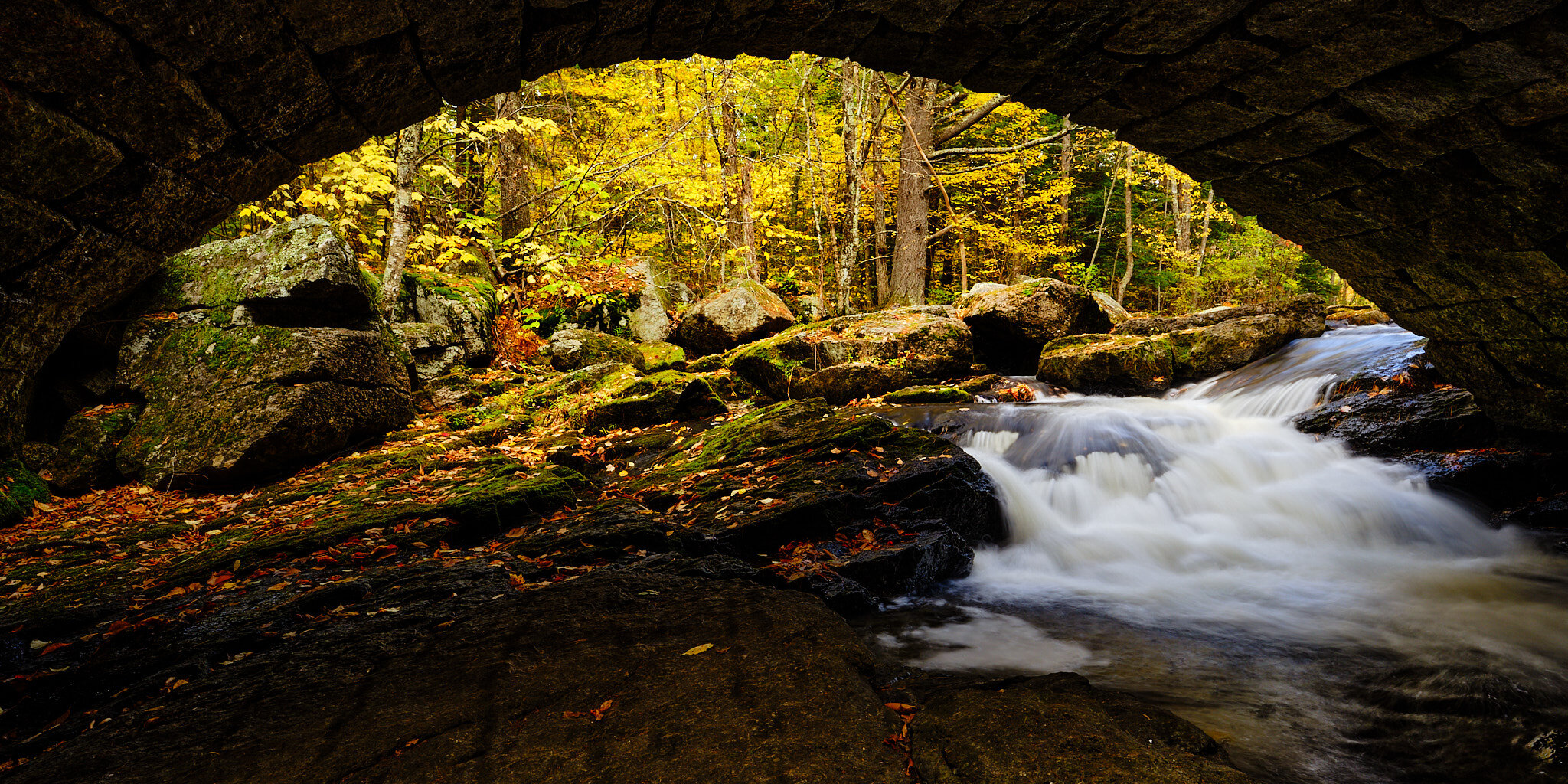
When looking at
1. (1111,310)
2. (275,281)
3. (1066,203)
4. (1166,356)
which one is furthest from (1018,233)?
(275,281)

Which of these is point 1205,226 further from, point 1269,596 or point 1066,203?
point 1269,596

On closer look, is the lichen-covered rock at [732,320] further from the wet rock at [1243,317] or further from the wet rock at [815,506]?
the wet rock at [1243,317]

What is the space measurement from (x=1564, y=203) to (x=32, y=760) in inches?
306

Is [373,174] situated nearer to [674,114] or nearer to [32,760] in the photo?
[674,114]

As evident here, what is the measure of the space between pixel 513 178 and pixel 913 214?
8751 mm

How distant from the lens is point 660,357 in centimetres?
1321

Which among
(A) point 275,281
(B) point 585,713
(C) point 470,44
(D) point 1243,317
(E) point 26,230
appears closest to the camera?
(E) point 26,230

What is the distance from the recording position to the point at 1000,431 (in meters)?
8.63

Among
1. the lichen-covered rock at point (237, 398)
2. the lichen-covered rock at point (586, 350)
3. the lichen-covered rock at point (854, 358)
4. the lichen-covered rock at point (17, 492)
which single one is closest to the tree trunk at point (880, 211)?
the lichen-covered rock at point (854, 358)

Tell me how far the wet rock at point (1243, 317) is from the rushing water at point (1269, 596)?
6.14ft

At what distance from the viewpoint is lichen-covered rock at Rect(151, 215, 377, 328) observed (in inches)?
309

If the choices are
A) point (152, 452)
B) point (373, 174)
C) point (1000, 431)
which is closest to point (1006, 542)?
point (1000, 431)

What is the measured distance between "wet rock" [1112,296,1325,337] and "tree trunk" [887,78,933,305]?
442 centimetres

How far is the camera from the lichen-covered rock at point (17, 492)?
229 inches
